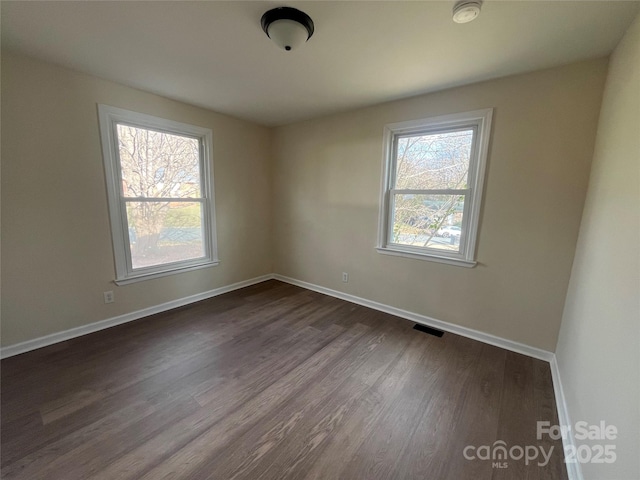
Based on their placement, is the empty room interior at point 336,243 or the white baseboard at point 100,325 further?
the white baseboard at point 100,325

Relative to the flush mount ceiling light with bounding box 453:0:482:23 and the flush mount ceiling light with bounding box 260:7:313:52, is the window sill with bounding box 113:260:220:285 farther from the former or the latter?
the flush mount ceiling light with bounding box 453:0:482:23

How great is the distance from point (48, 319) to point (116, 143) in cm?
176

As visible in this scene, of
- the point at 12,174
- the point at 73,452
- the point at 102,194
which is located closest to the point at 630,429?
the point at 73,452

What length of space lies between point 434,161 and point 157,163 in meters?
3.06

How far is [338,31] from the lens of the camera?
165 cm

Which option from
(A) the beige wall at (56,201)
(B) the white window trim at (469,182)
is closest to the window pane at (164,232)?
(A) the beige wall at (56,201)

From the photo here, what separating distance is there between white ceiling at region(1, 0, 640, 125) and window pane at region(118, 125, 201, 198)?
1.69 ft

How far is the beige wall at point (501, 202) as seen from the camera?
6.62 feet

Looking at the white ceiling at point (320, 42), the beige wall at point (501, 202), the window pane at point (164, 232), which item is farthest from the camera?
the window pane at point (164, 232)

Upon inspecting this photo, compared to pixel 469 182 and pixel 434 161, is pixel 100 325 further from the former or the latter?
pixel 469 182

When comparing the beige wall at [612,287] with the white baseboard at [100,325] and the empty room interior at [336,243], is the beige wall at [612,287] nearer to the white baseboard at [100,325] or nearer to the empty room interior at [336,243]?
the empty room interior at [336,243]

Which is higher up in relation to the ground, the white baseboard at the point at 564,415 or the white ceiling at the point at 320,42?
the white ceiling at the point at 320,42

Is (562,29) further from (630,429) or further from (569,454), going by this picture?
(569,454)

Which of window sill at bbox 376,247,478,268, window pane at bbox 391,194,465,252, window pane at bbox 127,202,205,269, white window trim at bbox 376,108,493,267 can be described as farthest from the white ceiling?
window sill at bbox 376,247,478,268
